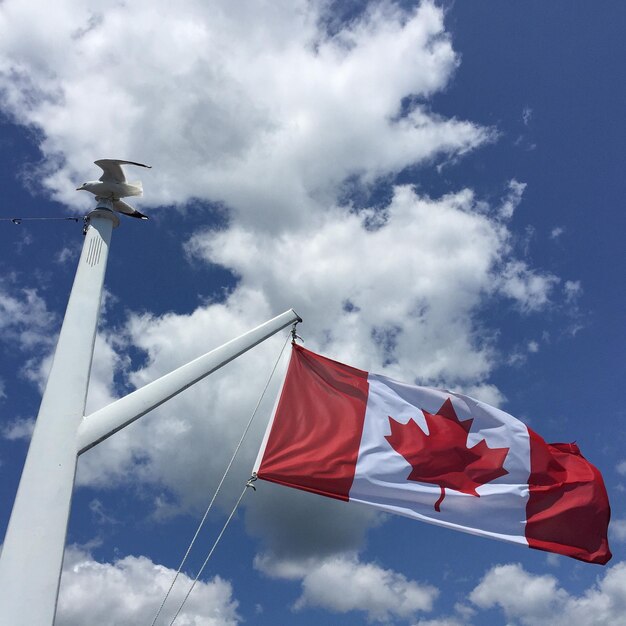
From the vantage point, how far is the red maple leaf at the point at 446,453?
1502cm

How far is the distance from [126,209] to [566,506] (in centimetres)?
1269

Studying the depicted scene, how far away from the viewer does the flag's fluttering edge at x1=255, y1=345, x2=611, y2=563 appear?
45.6 feet

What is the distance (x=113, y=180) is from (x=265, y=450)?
609 cm

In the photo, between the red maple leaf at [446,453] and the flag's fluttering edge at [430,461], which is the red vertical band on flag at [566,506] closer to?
the flag's fluttering edge at [430,461]

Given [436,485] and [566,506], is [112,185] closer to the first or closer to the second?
[436,485]

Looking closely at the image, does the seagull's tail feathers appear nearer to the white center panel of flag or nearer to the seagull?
the seagull

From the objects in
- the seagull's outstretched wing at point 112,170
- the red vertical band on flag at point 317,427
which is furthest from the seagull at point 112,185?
the red vertical band on flag at point 317,427

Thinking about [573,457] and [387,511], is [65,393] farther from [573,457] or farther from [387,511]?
[573,457]

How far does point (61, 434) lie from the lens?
8.20m

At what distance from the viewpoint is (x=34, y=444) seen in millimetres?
8094

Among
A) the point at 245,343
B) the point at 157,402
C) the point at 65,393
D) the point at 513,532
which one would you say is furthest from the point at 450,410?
the point at 65,393

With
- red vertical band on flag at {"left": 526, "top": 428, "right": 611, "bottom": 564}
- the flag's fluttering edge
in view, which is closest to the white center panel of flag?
the flag's fluttering edge

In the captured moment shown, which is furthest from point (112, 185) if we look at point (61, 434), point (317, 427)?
point (317, 427)

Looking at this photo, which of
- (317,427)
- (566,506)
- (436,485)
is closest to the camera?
(317,427)
